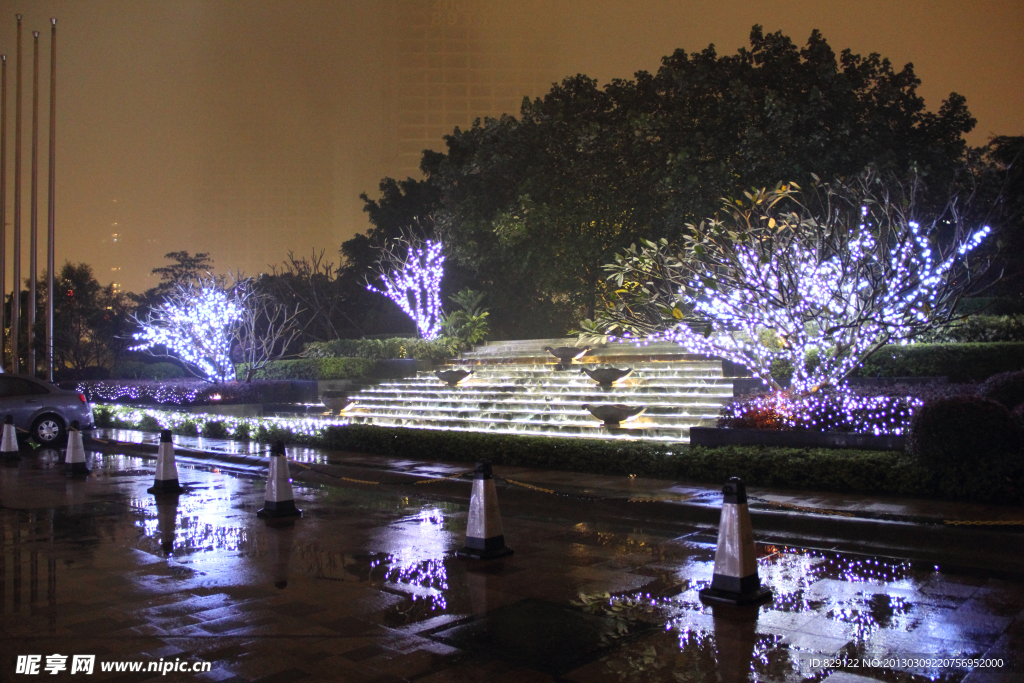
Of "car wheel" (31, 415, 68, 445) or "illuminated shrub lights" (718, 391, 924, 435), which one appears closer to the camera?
"illuminated shrub lights" (718, 391, 924, 435)

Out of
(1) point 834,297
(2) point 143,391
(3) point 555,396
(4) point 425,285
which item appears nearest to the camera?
(1) point 834,297

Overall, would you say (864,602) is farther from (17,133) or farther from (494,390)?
(17,133)

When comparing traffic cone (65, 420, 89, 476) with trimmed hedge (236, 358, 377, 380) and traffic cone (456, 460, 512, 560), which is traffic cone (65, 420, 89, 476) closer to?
traffic cone (456, 460, 512, 560)

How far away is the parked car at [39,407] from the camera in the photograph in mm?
17047

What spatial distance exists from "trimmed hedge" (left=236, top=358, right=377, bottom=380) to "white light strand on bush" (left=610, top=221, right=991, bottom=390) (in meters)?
12.9

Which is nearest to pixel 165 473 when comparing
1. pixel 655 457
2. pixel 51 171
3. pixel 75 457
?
pixel 75 457

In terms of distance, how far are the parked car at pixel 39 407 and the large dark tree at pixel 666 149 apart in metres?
14.6

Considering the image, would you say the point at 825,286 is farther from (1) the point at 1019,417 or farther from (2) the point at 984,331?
(2) the point at 984,331

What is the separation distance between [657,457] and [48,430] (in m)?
13.7

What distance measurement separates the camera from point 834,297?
14.1 meters

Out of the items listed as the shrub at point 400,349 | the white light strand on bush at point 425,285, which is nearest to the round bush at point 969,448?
the shrub at point 400,349

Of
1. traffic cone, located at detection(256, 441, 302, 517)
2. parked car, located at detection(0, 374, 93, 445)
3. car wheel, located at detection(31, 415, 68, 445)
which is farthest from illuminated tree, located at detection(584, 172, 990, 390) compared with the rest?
car wheel, located at detection(31, 415, 68, 445)

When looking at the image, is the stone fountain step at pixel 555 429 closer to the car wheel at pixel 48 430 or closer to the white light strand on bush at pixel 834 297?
the white light strand on bush at pixel 834 297

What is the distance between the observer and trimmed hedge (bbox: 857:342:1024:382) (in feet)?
51.0
